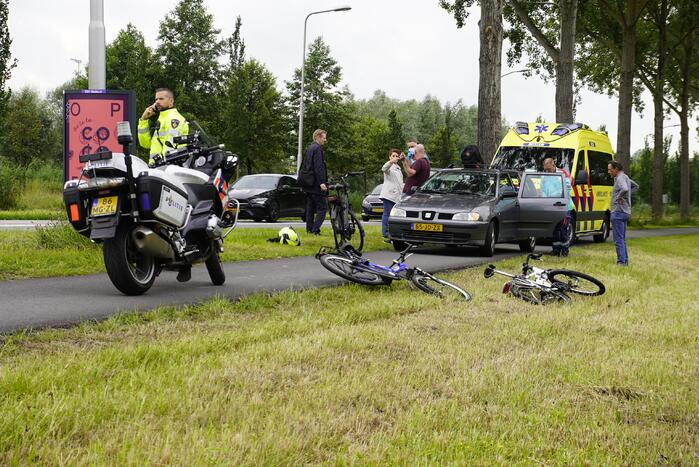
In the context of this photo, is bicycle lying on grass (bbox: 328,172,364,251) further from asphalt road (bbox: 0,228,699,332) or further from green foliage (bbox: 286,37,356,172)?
green foliage (bbox: 286,37,356,172)

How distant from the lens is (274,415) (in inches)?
139

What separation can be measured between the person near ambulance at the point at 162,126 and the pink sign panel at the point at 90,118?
176 centimetres

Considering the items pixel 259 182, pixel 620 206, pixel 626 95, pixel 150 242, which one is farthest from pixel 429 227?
pixel 626 95

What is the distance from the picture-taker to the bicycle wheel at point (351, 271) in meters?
8.30

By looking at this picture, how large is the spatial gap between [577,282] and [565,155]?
33.1ft

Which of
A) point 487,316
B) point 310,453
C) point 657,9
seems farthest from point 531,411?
point 657,9

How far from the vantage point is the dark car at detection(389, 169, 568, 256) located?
13.4 m

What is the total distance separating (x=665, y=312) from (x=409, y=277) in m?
2.48

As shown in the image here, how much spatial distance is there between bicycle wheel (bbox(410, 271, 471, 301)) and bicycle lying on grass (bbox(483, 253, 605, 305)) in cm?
60

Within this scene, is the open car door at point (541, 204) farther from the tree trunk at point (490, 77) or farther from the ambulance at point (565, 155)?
the tree trunk at point (490, 77)

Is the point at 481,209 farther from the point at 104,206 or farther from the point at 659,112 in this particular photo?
the point at 659,112

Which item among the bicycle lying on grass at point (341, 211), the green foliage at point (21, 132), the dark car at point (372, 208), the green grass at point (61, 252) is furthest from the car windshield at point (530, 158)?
the green foliage at point (21, 132)

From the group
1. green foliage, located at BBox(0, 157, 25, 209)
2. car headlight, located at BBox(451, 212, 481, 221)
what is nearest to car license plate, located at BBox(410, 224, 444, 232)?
car headlight, located at BBox(451, 212, 481, 221)

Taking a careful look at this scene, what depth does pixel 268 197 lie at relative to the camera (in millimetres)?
22969
